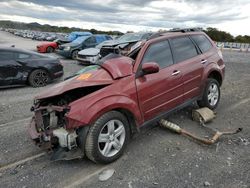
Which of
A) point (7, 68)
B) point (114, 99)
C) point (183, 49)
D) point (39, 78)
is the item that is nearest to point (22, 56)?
point (7, 68)

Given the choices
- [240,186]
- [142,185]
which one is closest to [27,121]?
[142,185]

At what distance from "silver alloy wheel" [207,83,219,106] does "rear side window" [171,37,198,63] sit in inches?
36.6

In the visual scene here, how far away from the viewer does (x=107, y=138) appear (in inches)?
162

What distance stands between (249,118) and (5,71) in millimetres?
7429

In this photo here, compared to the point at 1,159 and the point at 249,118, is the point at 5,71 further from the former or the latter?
the point at 249,118

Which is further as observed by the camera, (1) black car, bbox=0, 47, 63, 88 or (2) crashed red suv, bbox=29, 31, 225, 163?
(1) black car, bbox=0, 47, 63, 88

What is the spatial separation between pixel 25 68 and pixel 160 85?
Answer: 20.9 feet

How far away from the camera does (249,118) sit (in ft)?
19.9

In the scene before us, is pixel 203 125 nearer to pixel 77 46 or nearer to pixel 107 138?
pixel 107 138

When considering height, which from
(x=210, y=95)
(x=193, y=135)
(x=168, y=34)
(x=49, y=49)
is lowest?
(x=49, y=49)

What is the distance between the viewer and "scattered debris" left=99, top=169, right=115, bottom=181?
152 inches

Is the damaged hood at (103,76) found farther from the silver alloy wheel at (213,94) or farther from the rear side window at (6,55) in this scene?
the rear side window at (6,55)

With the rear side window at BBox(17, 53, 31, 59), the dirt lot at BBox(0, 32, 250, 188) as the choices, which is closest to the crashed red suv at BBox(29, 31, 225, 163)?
the dirt lot at BBox(0, 32, 250, 188)

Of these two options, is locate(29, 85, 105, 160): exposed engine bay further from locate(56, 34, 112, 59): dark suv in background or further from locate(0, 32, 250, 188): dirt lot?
locate(56, 34, 112, 59): dark suv in background
